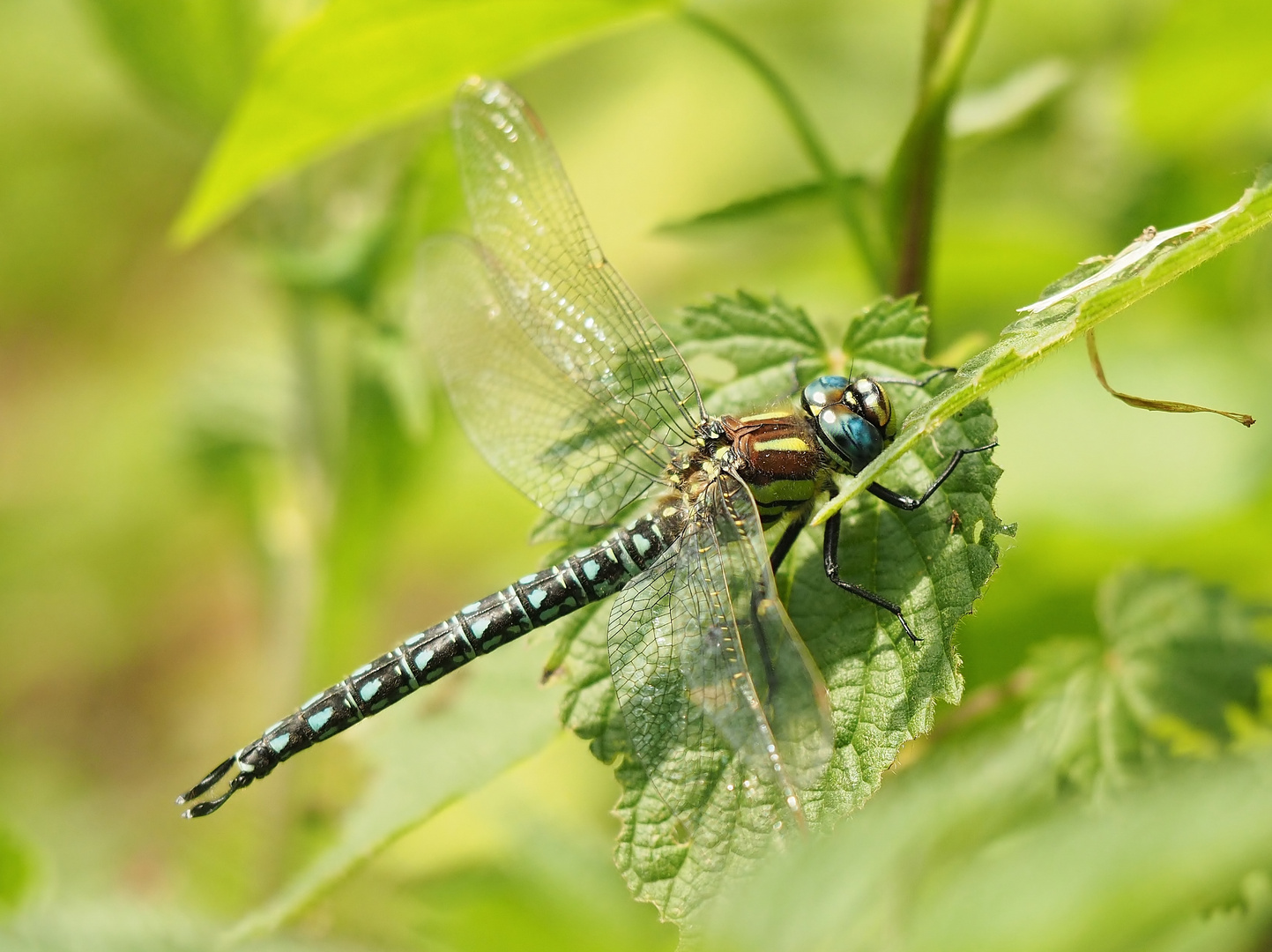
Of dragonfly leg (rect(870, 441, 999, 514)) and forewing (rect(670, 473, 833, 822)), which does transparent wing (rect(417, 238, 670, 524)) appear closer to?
forewing (rect(670, 473, 833, 822))

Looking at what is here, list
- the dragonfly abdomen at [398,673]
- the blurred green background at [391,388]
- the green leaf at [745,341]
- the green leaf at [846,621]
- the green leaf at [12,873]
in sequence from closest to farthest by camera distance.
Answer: the green leaf at [846,621] < the green leaf at [745,341] < the dragonfly abdomen at [398,673] < the green leaf at [12,873] < the blurred green background at [391,388]

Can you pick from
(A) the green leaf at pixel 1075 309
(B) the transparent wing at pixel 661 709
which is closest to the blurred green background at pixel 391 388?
(B) the transparent wing at pixel 661 709

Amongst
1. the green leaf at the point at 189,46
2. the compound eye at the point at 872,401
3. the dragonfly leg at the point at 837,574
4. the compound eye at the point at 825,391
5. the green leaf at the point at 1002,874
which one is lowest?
the green leaf at the point at 1002,874

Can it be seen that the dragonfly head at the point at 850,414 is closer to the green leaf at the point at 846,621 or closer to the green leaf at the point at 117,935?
the green leaf at the point at 846,621

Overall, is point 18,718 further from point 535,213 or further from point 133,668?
point 535,213

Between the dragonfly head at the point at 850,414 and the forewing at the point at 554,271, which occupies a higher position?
the forewing at the point at 554,271
